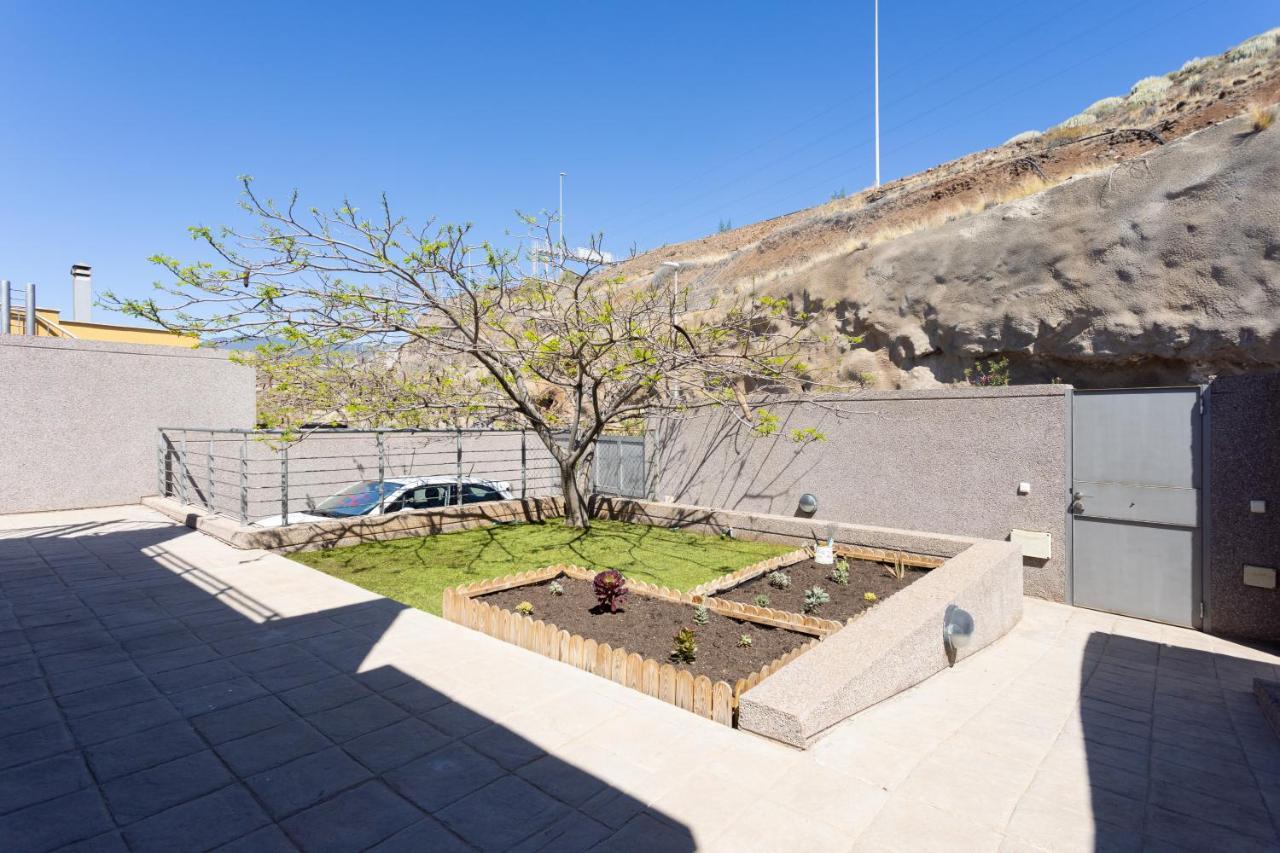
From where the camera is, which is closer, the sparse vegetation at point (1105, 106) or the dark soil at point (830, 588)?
the dark soil at point (830, 588)

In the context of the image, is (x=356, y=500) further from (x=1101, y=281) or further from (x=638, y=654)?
(x=1101, y=281)

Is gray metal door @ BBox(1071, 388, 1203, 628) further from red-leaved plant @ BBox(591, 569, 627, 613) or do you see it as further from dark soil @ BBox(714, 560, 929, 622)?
red-leaved plant @ BBox(591, 569, 627, 613)

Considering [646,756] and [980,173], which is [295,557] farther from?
[980,173]

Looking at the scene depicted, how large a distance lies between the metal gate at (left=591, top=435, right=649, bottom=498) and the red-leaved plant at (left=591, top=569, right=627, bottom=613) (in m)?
7.09

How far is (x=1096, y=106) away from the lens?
23.0 m

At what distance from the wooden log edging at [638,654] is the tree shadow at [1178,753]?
1659 millimetres

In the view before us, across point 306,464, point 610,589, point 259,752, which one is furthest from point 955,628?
point 306,464

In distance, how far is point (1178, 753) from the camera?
325 centimetres

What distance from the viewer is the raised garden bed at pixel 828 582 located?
218 inches

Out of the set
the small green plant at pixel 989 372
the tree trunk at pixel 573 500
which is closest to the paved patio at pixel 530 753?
the tree trunk at pixel 573 500

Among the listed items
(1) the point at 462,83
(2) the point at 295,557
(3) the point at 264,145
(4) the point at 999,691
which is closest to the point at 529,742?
(4) the point at 999,691

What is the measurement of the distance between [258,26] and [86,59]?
2.88 m

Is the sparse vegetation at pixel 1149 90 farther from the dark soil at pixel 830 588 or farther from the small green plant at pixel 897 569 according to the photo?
the dark soil at pixel 830 588

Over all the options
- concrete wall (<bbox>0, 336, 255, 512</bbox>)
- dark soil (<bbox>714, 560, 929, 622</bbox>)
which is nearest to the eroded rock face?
dark soil (<bbox>714, 560, 929, 622</bbox>)
